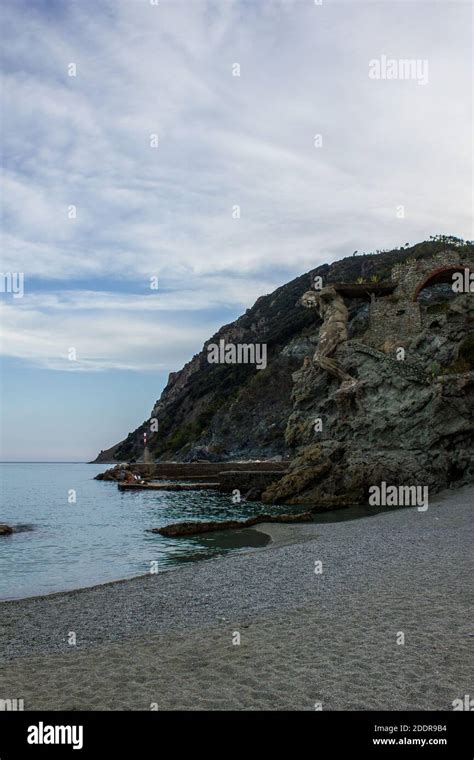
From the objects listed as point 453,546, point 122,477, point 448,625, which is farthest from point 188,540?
point 122,477

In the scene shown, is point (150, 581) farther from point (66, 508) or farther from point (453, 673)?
point (66, 508)

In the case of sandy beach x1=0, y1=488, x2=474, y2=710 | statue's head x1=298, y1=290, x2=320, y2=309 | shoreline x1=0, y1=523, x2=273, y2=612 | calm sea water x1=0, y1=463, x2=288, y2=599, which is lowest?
calm sea water x1=0, y1=463, x2=288, y2=599

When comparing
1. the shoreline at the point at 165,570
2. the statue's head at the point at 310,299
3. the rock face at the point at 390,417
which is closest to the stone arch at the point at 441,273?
the rock face at the point at 390,417

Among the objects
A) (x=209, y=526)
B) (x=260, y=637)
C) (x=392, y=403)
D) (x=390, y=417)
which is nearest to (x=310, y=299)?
(x=392, y=403)

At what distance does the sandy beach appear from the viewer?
604 cm

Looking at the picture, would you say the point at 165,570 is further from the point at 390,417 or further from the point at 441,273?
the point at 441,273

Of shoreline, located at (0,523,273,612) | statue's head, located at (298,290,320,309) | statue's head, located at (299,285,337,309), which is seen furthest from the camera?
statue's head, located at (298,290,320,309)

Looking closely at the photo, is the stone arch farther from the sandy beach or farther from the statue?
the sandy beach

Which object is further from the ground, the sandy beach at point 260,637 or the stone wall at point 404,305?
the stone wall at point 404,305

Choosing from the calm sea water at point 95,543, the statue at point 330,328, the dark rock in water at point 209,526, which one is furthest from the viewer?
the statue at point 330,328

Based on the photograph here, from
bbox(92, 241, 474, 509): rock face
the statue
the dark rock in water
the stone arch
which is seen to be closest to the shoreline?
the dark rock in water

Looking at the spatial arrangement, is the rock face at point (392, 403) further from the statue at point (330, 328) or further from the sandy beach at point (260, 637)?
the sandy beach at point (260, 637)

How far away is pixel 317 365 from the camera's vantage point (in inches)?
1549

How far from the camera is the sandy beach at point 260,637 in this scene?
238 inches
